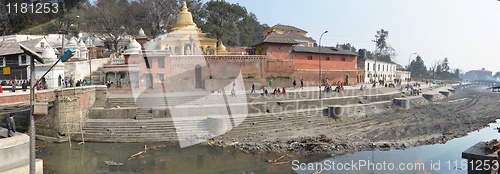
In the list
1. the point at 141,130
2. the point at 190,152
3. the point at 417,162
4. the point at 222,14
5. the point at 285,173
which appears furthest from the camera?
the point at 222,14

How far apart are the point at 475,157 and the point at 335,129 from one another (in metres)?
17.4

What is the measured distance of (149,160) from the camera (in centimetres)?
1647

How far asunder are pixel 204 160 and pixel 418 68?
4038 inches

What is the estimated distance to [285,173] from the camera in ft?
48.2

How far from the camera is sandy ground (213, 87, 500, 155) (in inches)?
725

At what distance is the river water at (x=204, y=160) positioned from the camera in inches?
608

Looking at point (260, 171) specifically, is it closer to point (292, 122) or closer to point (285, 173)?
point (285, 173)

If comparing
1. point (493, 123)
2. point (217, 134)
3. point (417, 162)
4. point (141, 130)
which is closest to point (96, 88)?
point (141, 130)

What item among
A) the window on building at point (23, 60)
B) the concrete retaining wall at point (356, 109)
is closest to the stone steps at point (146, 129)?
the concrete retaining wall at point (356, 109)

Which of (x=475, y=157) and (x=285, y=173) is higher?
(x=475, y=157)

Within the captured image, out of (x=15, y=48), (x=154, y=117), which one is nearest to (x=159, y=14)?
(x=15, y=48)

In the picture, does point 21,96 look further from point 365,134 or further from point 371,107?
point 371,107

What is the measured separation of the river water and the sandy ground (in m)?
0.90

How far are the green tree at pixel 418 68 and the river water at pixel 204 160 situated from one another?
3617 inches
